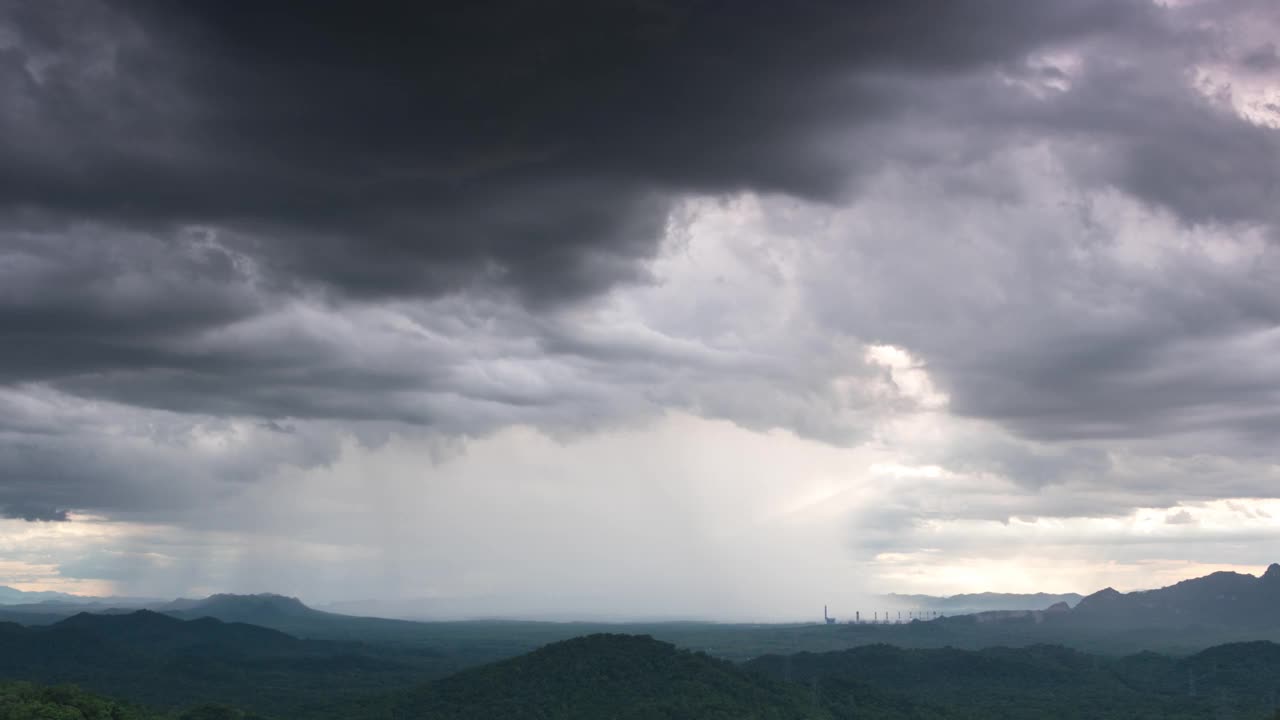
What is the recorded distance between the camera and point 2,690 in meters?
183

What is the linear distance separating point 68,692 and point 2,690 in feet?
32.3

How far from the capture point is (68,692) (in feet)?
616

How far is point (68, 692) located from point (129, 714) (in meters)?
11.6

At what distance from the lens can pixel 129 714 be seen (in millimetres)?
186250

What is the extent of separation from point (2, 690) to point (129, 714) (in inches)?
795
